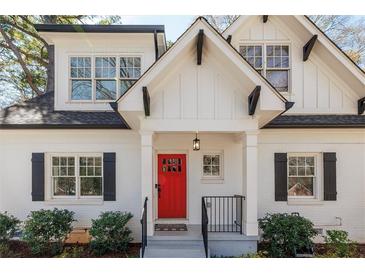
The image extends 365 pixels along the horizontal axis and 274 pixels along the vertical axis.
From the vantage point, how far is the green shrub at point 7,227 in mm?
6980

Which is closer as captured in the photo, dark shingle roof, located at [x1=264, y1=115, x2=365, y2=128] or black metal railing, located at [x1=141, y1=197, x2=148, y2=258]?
black metal railing, located at [x1=141, y1=197, x2=148, y2=258]

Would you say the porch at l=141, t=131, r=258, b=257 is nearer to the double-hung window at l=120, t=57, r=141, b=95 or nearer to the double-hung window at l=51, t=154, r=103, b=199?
the double-hung window at l=51, t=154, r=103, b=199

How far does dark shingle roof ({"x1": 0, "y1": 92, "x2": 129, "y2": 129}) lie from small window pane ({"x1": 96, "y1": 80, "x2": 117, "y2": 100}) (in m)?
0.49

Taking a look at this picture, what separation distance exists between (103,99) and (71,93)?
96 centimetres

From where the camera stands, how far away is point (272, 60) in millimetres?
8352

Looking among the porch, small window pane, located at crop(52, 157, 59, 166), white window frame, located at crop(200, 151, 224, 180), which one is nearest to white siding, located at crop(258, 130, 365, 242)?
the porch

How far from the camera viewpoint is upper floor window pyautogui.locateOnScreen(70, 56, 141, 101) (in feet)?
27.3

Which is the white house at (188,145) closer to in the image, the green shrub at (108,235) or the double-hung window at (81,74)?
the double-hung window at (81,74)

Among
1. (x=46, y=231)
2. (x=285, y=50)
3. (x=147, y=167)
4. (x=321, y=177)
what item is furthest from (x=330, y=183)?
(x=46, y=231)

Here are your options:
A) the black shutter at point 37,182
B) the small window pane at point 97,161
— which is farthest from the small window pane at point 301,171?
the black shutter at point 37,182

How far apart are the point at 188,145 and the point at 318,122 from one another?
3.58 meters

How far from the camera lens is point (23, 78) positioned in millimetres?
16562

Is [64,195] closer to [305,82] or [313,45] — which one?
[305,82]
